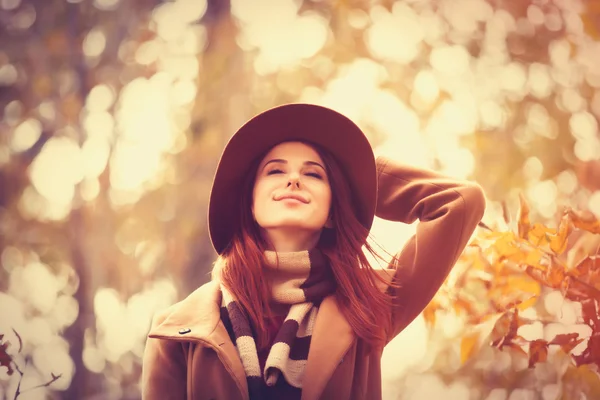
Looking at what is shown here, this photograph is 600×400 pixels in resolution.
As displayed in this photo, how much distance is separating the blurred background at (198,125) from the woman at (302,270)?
14.1 inches

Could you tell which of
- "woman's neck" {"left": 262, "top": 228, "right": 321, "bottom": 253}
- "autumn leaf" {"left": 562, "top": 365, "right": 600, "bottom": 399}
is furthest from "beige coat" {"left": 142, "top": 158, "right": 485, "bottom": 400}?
"autumn leaf" {"left": 562, "top": 365, "right": 600, "bottom": 399}

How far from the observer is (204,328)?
105 cm

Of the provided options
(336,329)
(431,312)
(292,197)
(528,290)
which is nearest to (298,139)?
(292,197)

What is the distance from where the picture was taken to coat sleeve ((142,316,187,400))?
43.1 inches

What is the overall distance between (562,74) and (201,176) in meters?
0.99

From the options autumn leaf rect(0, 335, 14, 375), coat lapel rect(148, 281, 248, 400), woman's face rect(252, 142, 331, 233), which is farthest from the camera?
autumn leaf rect(0, 335, 14, 375)

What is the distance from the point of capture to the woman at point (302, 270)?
1.04 m

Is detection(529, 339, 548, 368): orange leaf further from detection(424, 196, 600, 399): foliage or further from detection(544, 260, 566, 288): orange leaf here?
detection(544, 260, 566, 288): orange leaf

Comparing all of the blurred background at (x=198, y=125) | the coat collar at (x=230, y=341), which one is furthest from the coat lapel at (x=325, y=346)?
the blurred background at (x=198, y=125)

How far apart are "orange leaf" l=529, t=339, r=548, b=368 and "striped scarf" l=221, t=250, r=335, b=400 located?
637 millimetres

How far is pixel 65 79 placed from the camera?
1577 mm

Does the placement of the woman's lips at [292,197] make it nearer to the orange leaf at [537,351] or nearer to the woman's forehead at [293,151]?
the woman's forehead at [293,151]

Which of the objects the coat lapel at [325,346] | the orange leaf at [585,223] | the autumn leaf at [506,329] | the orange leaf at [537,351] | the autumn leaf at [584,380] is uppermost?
the orange leaf at [585,223]

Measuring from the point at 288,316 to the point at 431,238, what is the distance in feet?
0.99
